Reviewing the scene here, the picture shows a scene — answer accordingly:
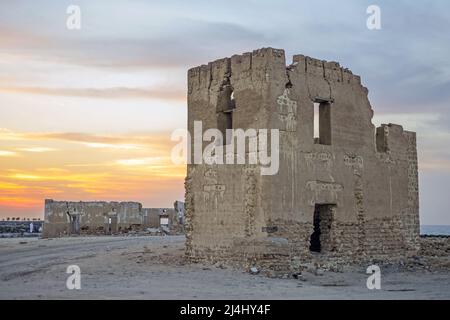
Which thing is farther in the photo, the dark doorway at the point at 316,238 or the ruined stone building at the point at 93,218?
the ruined stone building at the point at 93,218

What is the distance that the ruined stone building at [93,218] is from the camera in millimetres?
31781

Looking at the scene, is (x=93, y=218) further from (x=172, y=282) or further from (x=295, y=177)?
(x=172, y=282)

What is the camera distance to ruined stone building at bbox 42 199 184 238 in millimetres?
31781

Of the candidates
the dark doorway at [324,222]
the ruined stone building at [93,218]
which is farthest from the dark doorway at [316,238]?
the ruined stone building at [93,218]

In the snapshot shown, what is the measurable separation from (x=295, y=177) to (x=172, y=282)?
4271 millimetres

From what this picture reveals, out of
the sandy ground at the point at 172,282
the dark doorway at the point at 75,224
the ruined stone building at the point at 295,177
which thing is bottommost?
the sandy ground at the point at 172,282

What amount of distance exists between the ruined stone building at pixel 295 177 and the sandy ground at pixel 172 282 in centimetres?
81

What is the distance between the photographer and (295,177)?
48.2 ft

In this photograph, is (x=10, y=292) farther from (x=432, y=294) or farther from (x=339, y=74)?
(x=339, y=74)

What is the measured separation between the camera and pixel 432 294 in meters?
11.3

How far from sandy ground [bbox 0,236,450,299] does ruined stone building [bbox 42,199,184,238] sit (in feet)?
43.4
